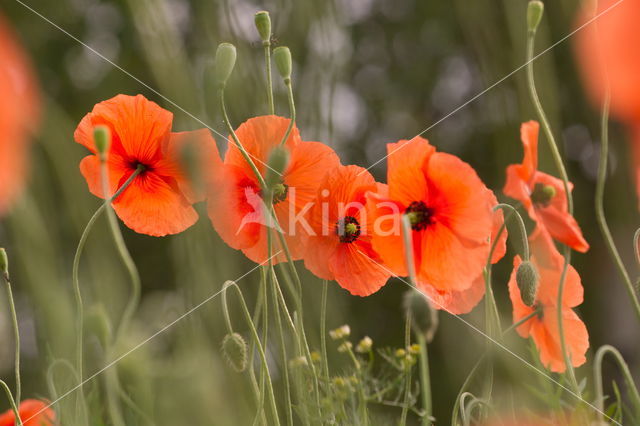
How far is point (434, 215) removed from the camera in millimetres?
300

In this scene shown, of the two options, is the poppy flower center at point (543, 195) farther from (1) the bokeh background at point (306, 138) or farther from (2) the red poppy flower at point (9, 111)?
(2) the red poppy flower at point (9, 111)

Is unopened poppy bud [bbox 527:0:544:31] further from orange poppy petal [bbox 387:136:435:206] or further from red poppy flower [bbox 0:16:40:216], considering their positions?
red poppy flower [bbox 0:16:40:216]

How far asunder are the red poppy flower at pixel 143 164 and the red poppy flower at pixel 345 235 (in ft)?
0.16

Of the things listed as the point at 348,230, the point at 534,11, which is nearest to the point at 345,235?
the point at 348,230

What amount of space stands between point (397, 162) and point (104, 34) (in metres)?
0.45

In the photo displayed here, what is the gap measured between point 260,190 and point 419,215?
7 cm

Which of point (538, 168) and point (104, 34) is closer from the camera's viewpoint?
point (538, 168)

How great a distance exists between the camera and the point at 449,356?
312 mm

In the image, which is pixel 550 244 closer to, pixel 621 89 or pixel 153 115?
pixel 621 89

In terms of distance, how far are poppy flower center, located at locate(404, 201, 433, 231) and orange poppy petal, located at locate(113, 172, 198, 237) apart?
10cm

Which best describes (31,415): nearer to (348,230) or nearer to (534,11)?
(348,230)

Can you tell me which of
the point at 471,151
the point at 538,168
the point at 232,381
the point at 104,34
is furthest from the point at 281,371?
the point at 104,34

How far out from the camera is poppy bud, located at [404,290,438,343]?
0.62 ft

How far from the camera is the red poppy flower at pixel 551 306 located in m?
0.29
